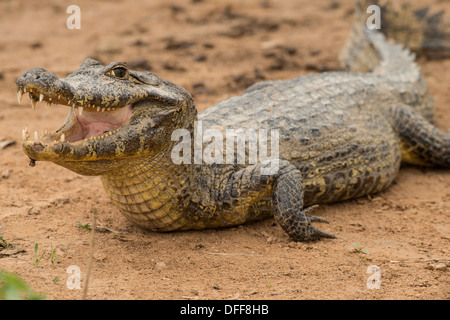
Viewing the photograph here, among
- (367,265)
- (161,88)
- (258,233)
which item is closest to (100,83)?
(161,88)

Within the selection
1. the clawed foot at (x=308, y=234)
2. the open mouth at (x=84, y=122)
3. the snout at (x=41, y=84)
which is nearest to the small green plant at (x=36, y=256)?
the open mouth at (x=84, y=122)

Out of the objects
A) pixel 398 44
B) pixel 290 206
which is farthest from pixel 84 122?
pixel 398 44

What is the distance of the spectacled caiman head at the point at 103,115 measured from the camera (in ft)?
12.1

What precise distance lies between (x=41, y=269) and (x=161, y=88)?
159cm

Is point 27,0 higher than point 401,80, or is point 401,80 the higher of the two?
point 27,0

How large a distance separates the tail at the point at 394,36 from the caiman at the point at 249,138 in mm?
1725

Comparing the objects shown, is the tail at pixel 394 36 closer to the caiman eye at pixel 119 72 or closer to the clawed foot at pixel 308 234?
the clawed foot at pixel 308 234

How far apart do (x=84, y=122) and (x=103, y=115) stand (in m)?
0.15

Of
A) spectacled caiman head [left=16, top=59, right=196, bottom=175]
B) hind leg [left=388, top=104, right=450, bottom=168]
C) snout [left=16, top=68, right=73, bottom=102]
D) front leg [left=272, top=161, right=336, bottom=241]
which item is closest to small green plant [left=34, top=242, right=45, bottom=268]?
spectacled caiman head [left=16, top=59, right=196, bottom=175]

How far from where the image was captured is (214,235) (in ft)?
15.4

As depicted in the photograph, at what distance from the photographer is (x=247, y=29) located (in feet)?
35.0

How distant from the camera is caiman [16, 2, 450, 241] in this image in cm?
392

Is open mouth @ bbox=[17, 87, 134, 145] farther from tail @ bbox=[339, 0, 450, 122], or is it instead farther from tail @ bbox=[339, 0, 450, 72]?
tail @ bbox=[339, 0, 450, 72]
